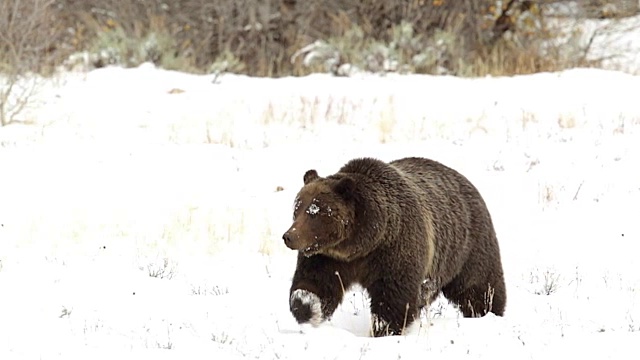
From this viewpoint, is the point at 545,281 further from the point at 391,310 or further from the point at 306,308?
the point at 306,308

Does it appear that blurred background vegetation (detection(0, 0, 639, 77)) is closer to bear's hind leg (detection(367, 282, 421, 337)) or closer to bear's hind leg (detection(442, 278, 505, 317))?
bear's hind leg (detection(442, 278, 505, 317))

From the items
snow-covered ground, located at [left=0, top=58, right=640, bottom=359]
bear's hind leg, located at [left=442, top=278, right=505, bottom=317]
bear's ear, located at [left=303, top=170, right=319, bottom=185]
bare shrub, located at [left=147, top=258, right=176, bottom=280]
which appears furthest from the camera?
bare shrub, located at [left=147, top=258, right=176, bottom=280]

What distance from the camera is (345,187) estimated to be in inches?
228

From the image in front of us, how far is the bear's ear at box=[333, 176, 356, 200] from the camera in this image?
19.0 feet

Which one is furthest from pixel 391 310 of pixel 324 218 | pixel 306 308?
pixel 324 218

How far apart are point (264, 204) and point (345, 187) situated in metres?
3.88

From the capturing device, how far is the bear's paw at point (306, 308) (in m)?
5.65

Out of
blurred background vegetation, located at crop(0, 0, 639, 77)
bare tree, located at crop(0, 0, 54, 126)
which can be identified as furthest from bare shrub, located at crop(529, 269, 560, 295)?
blurred background vegetation, located at crop(0, 0, 639, 77)

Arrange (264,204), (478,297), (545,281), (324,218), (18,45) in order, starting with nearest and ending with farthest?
(324,218) → (478,297) → (545,281) → (264,204) → (18,45)

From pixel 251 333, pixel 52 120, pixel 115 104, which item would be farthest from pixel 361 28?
pixel 251 333

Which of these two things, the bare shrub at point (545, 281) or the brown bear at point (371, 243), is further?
the bare shrub at point (545, 281)

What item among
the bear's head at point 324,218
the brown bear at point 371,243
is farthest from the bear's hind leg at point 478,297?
the bear's head at point 324,218

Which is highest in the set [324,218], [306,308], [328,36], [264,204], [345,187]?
[328,36]

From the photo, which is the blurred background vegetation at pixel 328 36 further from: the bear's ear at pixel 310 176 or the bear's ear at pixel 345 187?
the bear's ear at pixel 345 187
